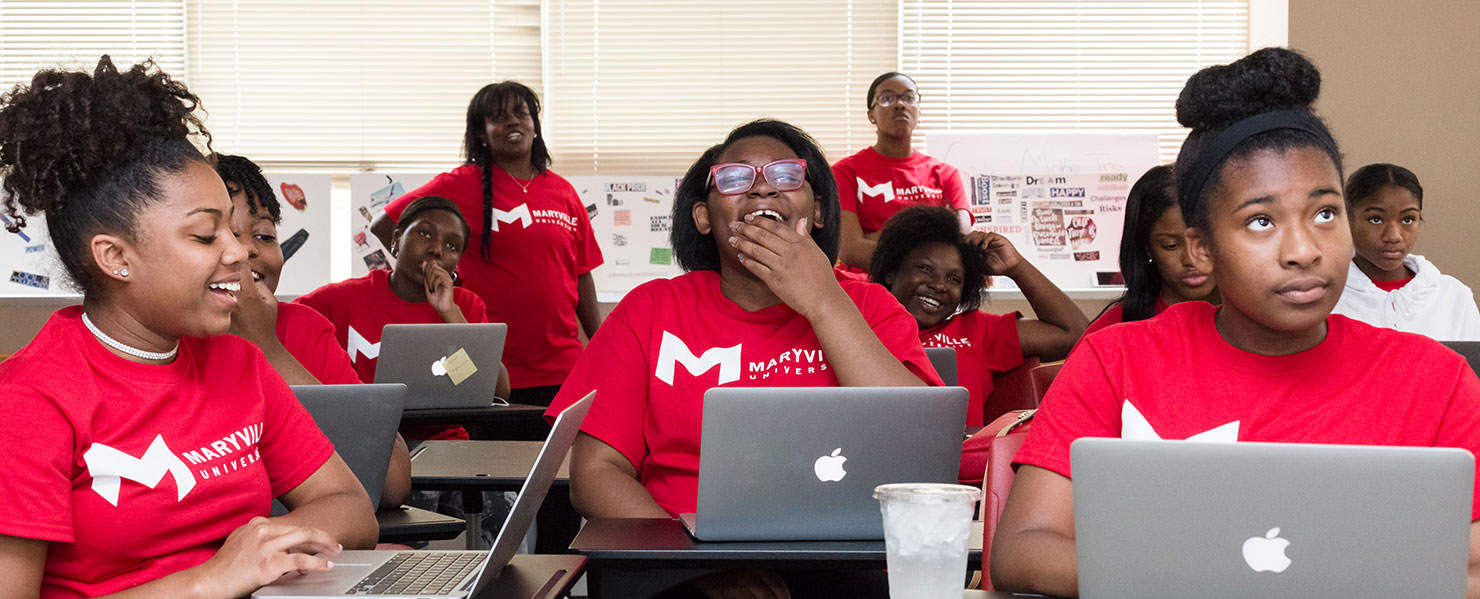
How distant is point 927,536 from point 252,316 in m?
1.84

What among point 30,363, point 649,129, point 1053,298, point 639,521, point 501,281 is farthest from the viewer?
point 649,129

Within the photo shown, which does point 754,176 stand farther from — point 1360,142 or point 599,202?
point 1360,142

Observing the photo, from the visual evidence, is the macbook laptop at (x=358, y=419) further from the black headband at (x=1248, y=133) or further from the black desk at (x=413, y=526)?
the black headband at (x=1248, y=133)

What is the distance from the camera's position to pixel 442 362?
3.04 meters

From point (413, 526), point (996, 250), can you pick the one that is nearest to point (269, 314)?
point (413, 526)

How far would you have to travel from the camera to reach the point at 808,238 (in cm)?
200

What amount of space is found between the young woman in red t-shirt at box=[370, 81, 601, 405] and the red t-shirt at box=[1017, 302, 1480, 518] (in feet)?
9.79

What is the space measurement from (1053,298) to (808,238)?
1.80 m

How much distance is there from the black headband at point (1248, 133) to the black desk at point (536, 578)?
0.82 meters

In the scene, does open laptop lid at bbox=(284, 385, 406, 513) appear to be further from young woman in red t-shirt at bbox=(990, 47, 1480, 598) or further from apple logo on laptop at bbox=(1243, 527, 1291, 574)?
apple logo on laptop at bbox=(1243, 527, 1291, 574)

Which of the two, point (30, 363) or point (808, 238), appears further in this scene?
point (808, 238)

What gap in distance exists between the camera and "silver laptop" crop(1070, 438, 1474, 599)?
89 cm

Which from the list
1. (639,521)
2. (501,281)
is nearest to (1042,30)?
(501,281)

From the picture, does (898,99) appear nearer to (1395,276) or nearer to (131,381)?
(1395,276)
